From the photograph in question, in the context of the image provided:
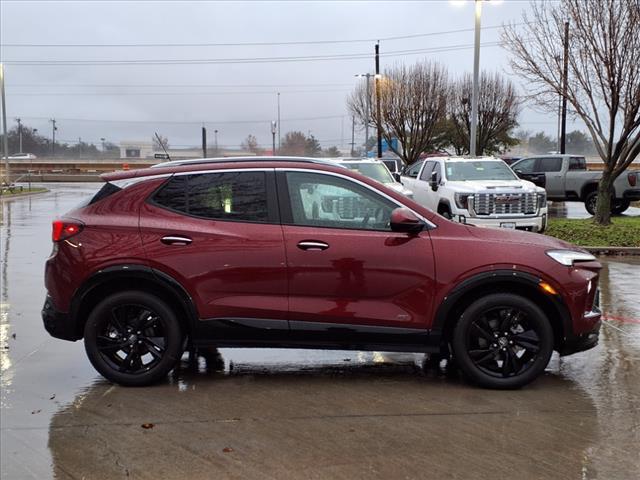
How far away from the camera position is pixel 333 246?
4.84 meters

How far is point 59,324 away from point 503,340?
11.7 feet

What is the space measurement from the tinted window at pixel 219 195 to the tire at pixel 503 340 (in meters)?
1.86

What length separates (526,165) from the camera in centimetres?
2133

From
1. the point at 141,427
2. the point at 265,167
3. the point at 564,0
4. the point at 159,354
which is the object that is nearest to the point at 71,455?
the point at 141,427

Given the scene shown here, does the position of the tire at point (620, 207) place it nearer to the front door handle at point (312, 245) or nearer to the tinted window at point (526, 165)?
the tinted window at point (526, 165)

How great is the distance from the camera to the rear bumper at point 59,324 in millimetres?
5012

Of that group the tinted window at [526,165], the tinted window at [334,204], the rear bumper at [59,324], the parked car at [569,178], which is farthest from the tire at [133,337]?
the tinted window at [526,165]

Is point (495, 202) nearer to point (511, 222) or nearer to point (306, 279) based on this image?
point (511, 222)

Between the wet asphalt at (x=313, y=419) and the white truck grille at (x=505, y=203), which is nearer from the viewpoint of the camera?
the wet asphalt at (x=313, y=419)

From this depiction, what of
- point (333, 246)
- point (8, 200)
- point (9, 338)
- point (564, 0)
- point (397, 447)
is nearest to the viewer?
point (397, 447)

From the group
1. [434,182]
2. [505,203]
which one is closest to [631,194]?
[434,182]

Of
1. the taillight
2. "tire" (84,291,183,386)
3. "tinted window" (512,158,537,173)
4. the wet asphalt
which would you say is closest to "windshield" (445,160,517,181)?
"tinted window" (512,158,537,173)

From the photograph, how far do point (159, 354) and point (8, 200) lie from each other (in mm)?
25968

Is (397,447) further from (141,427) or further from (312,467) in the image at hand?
(141,427)
